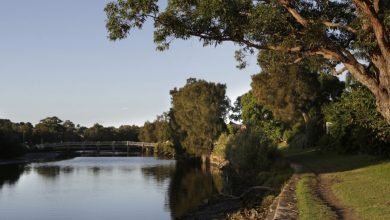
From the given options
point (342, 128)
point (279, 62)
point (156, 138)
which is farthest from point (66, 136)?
point (279, 62)

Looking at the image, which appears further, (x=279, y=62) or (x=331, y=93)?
(x=331, y=93)

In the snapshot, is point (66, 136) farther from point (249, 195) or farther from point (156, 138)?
point (249, 195)

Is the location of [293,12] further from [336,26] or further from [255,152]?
[255,152]

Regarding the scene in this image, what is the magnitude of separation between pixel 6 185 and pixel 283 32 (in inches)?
1574

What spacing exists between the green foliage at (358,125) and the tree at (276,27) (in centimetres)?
770

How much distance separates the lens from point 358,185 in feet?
Answer: 65.8

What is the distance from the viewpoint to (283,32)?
1563cm

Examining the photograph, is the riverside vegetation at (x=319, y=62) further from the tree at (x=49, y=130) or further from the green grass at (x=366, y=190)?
the tree at (x=49, y=130)

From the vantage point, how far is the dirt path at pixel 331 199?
13884 millimetres

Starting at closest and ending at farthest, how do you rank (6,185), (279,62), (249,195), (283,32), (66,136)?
1. (283,32)
2. (279,62)
3. (249,195)
4. (6,185)
5. (66,136)

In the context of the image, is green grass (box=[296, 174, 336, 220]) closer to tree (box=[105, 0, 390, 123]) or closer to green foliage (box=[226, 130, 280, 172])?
tree (box=[105, 0, 390, 123])

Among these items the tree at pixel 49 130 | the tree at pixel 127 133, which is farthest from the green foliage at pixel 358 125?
the tree at pixel 127 133

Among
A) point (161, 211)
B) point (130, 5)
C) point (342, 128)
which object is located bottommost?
point (161, 211)

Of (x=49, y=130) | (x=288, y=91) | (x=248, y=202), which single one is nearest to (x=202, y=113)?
(x=288, y=91)
